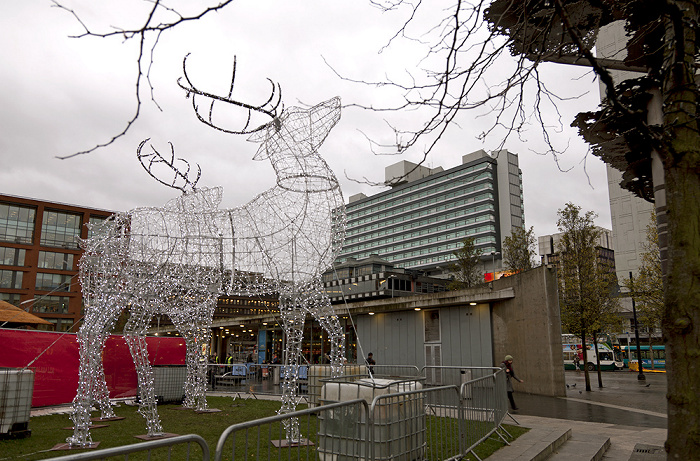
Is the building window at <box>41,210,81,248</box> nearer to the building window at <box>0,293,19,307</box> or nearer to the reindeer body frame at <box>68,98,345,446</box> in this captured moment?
the building window at <box>0,293,19,307</box>

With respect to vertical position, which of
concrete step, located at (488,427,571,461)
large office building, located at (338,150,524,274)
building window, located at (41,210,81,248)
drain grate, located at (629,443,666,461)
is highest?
large office building, located at (338,150,524,274)

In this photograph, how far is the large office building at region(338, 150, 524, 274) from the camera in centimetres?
8381

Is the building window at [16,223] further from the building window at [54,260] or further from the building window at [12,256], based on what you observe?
the building window at [54,260]

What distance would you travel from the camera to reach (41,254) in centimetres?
5341

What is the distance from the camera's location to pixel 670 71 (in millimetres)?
3172

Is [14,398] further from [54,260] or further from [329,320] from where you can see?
[54,260]

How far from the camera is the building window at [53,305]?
169ft

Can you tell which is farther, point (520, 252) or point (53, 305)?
point (53, 305)

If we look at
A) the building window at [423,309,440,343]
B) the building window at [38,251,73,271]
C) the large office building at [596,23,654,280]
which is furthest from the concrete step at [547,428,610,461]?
the building window at [38,251,73,271]

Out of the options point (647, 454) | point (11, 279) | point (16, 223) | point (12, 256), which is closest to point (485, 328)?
point (647, 454)

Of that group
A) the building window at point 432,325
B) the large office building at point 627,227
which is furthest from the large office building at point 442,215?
the building window at point 432,325

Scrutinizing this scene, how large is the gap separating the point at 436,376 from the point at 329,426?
14.6 m

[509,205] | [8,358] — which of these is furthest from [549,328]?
[509,205]

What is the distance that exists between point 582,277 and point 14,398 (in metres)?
20.2
